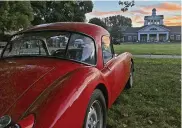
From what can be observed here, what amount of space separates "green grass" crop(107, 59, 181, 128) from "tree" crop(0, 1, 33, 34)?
824 inches

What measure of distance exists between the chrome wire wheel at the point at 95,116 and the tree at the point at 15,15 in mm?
23527

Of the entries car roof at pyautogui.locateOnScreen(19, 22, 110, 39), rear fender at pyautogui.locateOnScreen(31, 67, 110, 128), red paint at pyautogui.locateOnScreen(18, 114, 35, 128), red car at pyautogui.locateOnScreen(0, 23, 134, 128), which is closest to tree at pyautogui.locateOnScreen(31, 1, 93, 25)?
car roof at pyautogui.locateOnScreen(19, 22, 110, 39)

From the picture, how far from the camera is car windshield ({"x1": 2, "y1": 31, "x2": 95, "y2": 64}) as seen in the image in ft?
13.9

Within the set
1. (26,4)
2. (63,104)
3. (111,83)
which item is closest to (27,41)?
(111,83)

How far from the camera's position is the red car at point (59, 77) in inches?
110

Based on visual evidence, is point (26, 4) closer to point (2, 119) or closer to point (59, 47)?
point (59, 47)

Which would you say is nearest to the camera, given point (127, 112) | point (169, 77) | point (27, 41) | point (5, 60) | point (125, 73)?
point (5, 60)

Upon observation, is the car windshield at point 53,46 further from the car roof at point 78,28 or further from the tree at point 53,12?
the tree at point 53,12

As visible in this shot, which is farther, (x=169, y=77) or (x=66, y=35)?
(x=169, y=77)

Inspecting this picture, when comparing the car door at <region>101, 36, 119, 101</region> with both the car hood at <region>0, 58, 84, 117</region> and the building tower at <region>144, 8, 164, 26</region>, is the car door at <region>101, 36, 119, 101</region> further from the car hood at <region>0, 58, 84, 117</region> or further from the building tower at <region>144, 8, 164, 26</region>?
the building tower at <region>144, 8, 164, 26</region>

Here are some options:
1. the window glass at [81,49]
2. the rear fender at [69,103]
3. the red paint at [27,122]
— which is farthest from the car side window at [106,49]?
the red paint at [27,122]

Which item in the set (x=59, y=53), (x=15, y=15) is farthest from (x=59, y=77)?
(x=15, y=15)

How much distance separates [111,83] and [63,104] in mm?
1617

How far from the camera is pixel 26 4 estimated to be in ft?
95.0
